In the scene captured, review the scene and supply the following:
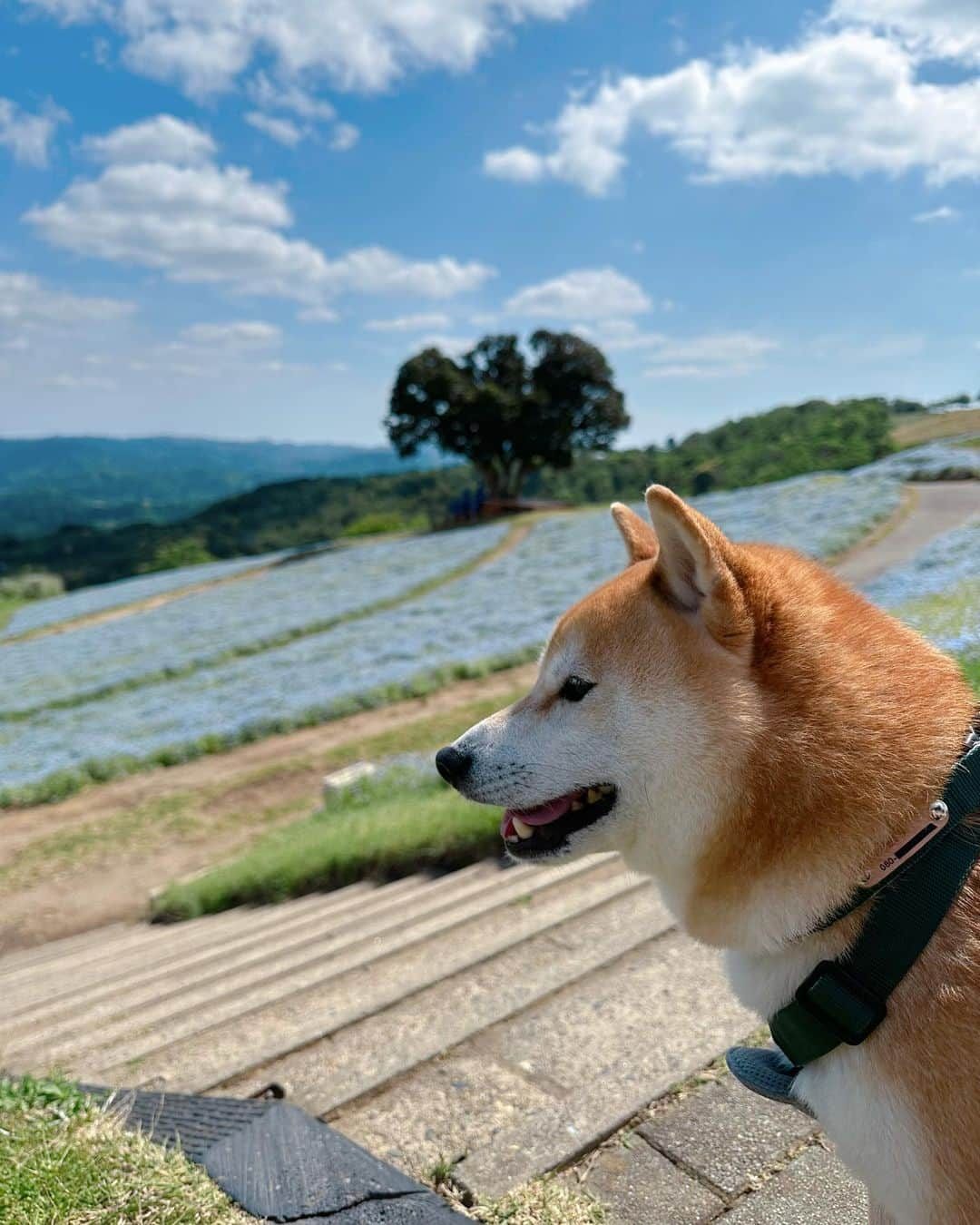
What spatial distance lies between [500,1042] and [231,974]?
1.97 m

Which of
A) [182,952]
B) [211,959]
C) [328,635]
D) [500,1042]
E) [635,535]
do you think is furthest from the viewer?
[328,635]

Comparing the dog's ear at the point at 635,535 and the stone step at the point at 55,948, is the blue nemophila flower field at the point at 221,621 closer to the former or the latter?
the stone step at the point at 55,948

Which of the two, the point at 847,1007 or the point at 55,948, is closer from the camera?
the point at 847,1007

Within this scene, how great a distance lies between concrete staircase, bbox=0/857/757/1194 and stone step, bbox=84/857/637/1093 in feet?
0.03

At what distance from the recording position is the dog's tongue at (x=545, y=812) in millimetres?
2295

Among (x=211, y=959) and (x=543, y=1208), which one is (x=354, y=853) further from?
(x=543, y=1208)

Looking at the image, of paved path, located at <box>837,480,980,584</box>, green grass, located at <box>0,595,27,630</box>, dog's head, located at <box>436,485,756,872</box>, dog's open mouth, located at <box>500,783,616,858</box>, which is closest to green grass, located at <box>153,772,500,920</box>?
dog's open mouth, located at <box>500,783,616,858</box>

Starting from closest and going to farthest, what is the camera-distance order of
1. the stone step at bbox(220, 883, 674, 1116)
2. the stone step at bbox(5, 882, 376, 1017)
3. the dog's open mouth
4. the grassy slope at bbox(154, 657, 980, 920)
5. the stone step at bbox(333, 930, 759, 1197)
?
the dog's open mouth < the stone step at bbox(333, 930, 759, 1197) < the stone step at bbox(220, 883, 674, 1116) < the stone step at bbox(5, 882, 376, 1017) < the grassy slope at bbox(154, 657, 980, 920)

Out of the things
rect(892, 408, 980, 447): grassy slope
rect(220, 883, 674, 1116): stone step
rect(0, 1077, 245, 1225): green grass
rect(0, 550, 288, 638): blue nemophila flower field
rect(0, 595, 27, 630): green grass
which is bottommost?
rect(0, 595, 27, 630): green grass

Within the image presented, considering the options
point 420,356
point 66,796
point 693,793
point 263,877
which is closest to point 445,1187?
point 693,793

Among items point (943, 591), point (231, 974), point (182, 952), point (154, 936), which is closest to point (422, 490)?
point (943, 591)

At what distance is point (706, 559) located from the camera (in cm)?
198

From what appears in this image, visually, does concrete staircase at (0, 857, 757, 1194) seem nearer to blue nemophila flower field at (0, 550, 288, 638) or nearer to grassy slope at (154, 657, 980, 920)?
grassy slope at (154, 657, 980, 920)

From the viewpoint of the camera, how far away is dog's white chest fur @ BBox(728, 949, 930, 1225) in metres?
1.59
